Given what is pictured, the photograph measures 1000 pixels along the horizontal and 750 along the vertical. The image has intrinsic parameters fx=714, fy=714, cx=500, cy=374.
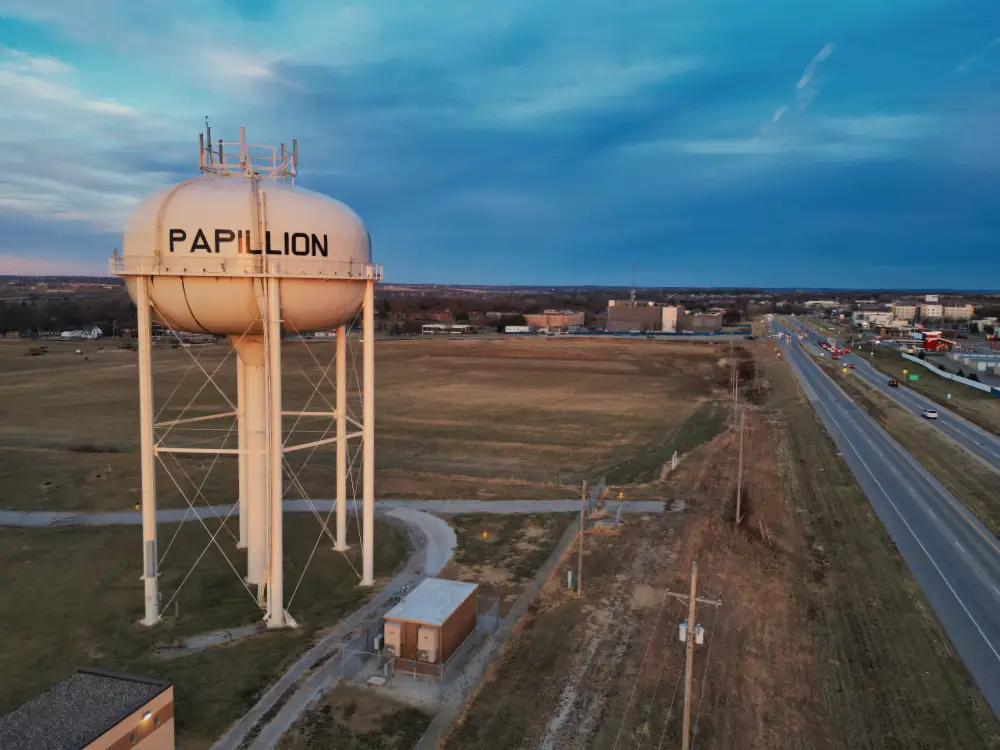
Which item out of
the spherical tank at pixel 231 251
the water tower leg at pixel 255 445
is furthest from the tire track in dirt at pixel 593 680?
the spherical tank at pixel 231 251

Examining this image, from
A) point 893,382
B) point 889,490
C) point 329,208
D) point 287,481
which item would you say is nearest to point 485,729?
point 329,208

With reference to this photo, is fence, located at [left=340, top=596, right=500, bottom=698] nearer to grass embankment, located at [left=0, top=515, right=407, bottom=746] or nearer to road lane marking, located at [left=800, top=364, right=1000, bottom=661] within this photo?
grass embankment, located at [left=0, top=515, right=407, bottom=746]

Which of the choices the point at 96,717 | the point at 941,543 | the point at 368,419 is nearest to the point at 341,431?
the point at 368,419

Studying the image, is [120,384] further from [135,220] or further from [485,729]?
[485,729]

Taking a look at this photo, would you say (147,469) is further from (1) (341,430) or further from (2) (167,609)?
(1) (341,430)

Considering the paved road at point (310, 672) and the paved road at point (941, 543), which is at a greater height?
the paved road at point (941, 543)

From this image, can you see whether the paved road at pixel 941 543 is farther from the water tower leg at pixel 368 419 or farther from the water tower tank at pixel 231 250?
the water tower tank at pixel 231 250
